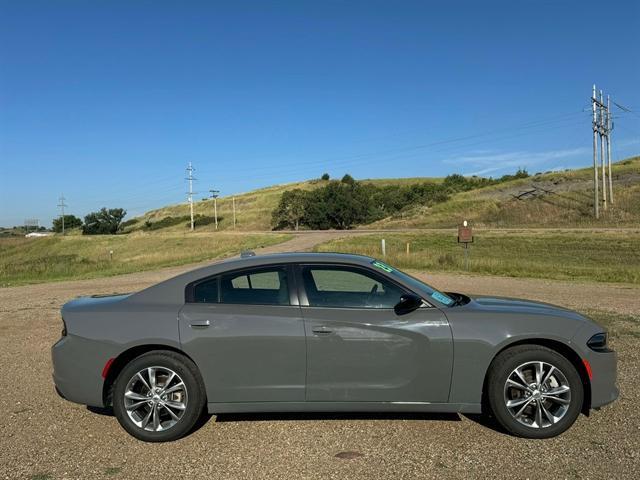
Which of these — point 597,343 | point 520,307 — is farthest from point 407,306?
point 597,343

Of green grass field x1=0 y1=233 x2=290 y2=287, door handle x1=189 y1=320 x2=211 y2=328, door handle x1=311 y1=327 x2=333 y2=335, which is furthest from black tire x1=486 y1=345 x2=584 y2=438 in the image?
green grass field x1=0 y1=233 x2=290 y2=287

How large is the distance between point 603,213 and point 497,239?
65.0 ft

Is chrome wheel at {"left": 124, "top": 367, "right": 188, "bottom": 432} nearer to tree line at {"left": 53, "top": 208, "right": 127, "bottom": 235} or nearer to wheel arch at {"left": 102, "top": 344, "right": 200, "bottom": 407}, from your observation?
wheel arch at {"left": 102, "top": 344, "right": 200, "bottom": 407}

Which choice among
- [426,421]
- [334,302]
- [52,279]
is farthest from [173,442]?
[52,279]

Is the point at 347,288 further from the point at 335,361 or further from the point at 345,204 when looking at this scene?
the point at 345,204

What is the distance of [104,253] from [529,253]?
3882cm

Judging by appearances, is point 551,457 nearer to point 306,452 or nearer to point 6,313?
point 306,452

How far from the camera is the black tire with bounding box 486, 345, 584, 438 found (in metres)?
4.07

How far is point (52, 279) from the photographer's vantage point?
20562mm

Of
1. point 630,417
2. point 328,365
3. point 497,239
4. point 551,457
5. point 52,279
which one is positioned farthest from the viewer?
point 497,239

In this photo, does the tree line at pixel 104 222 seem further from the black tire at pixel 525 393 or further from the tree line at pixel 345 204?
the black tire at pixel 525 393

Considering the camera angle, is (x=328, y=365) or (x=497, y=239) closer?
(x=328, y=365)

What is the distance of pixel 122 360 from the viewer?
168 inches

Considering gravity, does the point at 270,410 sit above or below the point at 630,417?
above
